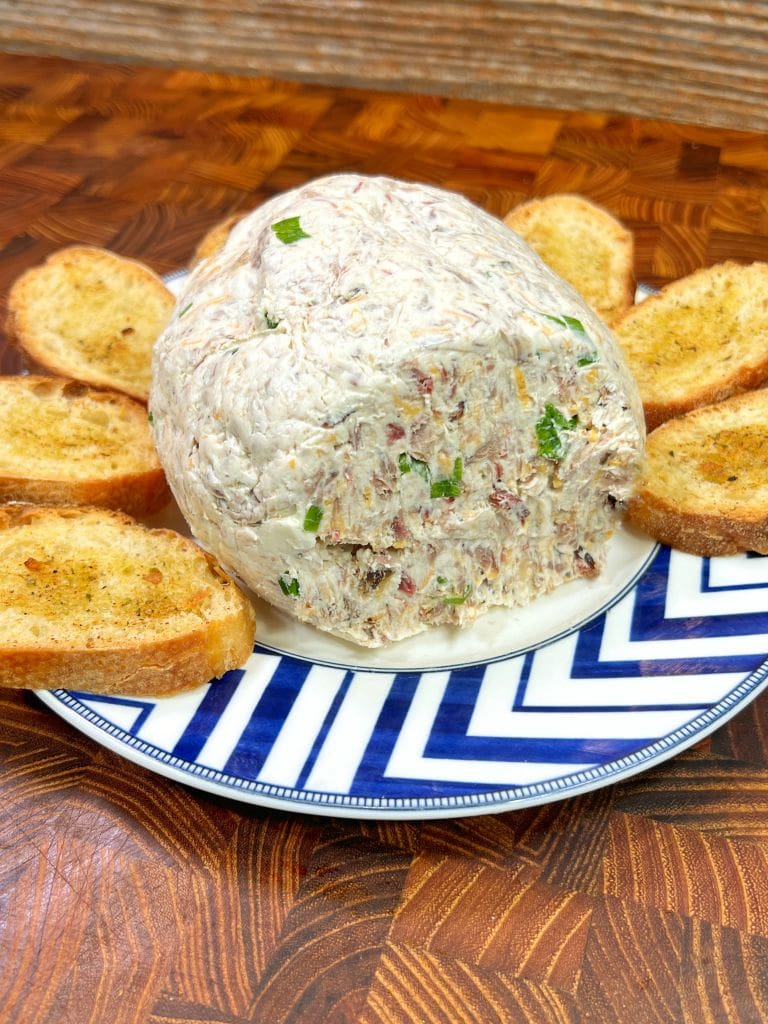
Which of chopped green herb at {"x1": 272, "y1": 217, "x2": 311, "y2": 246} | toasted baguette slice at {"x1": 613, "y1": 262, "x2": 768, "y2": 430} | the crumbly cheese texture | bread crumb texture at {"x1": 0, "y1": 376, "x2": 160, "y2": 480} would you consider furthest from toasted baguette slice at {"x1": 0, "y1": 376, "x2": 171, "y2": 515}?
toasted baguette slice at {"x1": 613, "y1": 262, "x2": 768, "y2": 430}

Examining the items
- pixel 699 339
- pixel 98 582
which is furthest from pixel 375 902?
pixel 699 339

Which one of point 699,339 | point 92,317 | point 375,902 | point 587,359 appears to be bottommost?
point 375,902

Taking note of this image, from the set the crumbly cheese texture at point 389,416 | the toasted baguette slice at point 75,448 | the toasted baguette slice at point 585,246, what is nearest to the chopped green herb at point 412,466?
the crumbly cheese texture at point 389,416

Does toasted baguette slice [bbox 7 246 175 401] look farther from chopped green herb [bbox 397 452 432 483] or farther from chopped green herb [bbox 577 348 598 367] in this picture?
chopped green herb [bbox 577 348 598 367]

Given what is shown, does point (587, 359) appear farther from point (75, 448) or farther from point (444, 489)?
point (75, 448)

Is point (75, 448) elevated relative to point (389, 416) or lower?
lower

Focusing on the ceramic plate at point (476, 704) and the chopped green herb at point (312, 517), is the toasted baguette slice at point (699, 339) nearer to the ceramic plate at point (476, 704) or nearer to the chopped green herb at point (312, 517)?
the ceramic plate at point (476, 704)

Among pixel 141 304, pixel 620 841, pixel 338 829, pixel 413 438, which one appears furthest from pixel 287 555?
pixel 141 304
